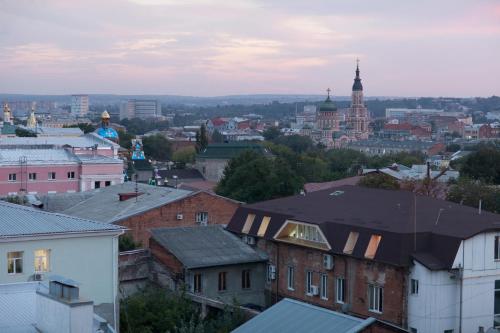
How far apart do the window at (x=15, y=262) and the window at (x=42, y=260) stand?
36 centimetres

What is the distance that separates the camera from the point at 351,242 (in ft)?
85.4

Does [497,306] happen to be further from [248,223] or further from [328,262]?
[248,223]

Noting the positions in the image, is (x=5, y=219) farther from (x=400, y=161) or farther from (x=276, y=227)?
(x=400, y=161)

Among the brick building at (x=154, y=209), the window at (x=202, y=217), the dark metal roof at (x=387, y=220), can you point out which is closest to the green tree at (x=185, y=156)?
the brick building at (x=154, y=209)

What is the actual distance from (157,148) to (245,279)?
100044 millimetres

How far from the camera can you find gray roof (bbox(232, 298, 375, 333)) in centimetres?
1614

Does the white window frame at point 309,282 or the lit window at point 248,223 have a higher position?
the lit window at point 248,223

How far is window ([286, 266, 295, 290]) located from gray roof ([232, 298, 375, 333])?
10.4 metres

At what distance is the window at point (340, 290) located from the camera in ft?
86.3

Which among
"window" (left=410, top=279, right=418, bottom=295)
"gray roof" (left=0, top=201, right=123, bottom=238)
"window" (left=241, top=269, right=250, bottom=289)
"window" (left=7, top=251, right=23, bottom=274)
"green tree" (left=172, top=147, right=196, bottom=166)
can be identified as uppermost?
"gray roof" (left=0, top=201, right=123, bottom=238)

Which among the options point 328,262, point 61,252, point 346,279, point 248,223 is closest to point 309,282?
point 328,262

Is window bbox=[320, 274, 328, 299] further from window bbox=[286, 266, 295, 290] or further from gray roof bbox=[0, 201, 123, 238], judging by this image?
gray roof bbox=[0, 201, 123, 238]

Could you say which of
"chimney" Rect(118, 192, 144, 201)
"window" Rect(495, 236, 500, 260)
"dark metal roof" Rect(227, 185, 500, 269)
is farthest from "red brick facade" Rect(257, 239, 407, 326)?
"chimney" Rect(118, 192, 144, 201)

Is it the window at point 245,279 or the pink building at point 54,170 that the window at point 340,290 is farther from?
the pink building at point 54,170
